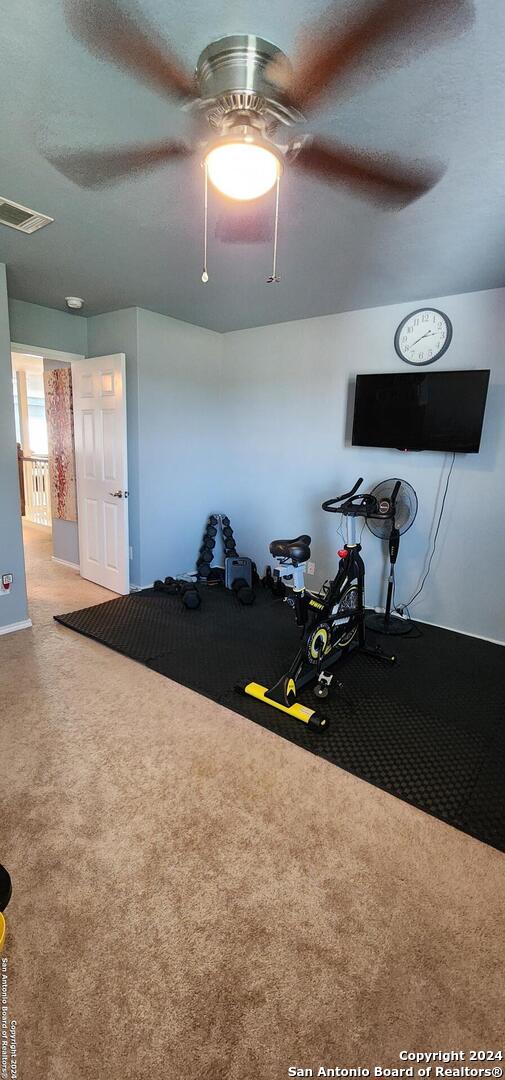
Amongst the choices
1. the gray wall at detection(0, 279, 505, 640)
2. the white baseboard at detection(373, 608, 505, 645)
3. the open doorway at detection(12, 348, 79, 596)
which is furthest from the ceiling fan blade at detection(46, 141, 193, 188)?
the white baseboard at detection(373, 608, 505, 645)

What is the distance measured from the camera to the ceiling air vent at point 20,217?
205 cm

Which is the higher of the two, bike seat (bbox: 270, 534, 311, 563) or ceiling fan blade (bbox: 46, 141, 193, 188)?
ceiling fan blade (bbox: 46, 141, 193, 188)

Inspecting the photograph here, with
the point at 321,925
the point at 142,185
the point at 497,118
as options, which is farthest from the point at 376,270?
the point at 321,925

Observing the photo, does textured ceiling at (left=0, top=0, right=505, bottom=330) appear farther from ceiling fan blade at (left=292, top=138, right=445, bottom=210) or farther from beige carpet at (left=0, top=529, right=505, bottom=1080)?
beige carpet at (left=0, top=529, right=505, bottom=1080)

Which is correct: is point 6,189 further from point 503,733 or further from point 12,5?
point 503,733

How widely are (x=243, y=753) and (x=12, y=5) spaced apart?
8.45ft

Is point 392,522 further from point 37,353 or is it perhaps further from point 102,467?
point 37,353

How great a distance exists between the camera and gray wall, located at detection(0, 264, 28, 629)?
3.00 metres

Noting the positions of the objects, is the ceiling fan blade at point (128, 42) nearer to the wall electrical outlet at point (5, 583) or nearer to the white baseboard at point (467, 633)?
the wall electrical outlet at point (5, 583)

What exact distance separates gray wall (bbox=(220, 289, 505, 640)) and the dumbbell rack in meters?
0.17

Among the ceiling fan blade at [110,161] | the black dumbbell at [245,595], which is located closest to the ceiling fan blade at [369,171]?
the ceiling fan blade at [110,161]

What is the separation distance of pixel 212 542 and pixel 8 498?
2.02m

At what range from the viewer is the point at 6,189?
6.26 ft

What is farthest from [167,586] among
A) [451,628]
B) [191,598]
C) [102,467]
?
[451,628]
